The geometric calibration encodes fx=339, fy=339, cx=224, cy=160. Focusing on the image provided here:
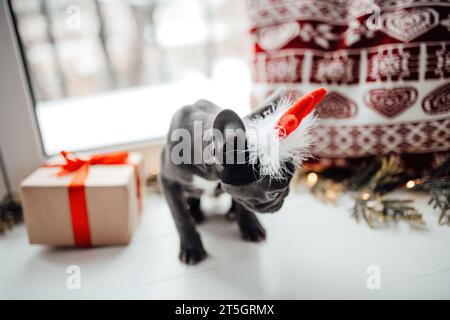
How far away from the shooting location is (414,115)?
816 mm

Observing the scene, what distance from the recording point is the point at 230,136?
520 mm

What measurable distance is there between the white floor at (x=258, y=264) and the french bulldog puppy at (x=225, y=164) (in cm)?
5

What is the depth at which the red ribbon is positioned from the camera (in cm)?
73

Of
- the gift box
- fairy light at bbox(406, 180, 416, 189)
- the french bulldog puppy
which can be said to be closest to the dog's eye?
the french bulldog puppy

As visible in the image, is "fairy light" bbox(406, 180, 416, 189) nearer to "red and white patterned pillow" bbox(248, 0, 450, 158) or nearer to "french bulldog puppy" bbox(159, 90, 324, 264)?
"red and white patterned pillow" bbox(248, 0, 450, 158)

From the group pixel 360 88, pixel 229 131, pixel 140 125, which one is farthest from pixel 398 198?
pixel 140 125

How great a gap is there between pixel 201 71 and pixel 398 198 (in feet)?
2.72

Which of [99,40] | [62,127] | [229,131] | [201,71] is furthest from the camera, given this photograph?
[201,71]

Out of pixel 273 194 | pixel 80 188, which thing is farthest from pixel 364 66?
pixel 80 188

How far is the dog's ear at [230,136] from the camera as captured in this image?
0.52m

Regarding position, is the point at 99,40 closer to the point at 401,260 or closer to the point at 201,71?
the point at 201,71

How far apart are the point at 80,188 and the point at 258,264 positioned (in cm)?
41

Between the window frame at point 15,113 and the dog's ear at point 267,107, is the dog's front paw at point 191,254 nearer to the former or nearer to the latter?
the dog's ear at point 267,107

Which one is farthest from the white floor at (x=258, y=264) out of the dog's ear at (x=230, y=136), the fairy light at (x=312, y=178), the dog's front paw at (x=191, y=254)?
the dog's ear at (x=230, y=136)
